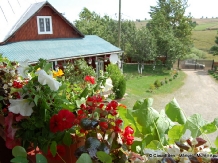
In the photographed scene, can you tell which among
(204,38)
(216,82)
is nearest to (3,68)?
(216,82)

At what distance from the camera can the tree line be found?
12.1 meters

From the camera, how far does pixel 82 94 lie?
978mm

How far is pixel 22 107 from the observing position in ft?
2.52

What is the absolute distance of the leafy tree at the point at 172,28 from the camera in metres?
12.3

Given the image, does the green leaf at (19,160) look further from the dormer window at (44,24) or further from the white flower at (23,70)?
the dormer window at (44,24)

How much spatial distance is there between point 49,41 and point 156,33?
7.78 m

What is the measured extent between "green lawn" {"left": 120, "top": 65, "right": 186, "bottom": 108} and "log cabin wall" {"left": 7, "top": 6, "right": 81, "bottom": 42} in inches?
129

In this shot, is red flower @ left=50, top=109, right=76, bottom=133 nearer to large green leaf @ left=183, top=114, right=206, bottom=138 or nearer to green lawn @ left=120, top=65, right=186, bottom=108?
large green leaf @ left=183, top=114, right=206, bottom=138

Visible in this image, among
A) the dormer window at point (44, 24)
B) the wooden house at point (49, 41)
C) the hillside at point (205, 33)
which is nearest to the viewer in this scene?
the wooden house at point (49, 41)

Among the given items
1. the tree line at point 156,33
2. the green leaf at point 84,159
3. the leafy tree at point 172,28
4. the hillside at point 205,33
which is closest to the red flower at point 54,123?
the green leaf at point 84,159

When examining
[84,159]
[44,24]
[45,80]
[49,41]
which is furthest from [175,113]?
[44,24]

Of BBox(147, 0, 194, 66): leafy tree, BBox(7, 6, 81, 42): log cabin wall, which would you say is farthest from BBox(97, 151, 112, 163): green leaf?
BBox(147, 0, 194, 66): leafy tree

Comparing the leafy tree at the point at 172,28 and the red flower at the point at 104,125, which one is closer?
the red flower at the point at 104,125

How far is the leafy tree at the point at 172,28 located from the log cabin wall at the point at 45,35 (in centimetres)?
625
